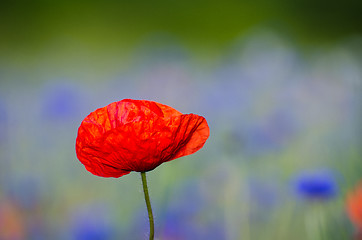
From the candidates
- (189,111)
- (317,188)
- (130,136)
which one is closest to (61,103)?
(189,111)

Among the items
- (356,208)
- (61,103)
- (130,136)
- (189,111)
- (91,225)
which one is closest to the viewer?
(130,136)

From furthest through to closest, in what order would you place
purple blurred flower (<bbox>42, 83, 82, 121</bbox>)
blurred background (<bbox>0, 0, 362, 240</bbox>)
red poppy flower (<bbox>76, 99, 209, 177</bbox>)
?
purple blurred flower (<bbox>42, 83, 82, 121</bbox>)
blurred background (<bbox>0, 0, 362, 240</bbox>)
red poppy flower (<bbox>76, 99, 209, 177</bbox>)

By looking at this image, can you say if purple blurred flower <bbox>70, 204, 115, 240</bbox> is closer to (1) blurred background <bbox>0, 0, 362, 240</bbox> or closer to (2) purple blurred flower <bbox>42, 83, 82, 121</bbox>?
(1) blurred background <bbox>0, 0, 362, 240</bbox>

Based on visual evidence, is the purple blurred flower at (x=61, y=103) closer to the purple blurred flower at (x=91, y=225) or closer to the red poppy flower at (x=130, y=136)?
the purple blurred flower at (x=91, y=225)

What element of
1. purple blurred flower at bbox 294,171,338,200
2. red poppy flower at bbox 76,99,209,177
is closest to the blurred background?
purple blurred flower at bbox 294,171,338,200

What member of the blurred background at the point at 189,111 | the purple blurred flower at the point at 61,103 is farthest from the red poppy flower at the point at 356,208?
the purple blurred flower at the point at 61,103

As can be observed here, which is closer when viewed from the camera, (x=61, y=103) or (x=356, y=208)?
(x=356, y=208)

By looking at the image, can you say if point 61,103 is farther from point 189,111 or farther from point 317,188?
point 317,188

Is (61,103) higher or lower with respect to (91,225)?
higher
